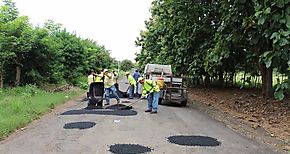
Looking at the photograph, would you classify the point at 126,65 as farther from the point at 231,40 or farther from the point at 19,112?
the point at 19,112

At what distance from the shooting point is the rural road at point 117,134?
8945 mm

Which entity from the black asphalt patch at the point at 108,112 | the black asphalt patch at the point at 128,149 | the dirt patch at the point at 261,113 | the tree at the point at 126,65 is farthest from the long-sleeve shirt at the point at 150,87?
the tree at the point at 126,65

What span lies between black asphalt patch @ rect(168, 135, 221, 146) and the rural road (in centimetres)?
18

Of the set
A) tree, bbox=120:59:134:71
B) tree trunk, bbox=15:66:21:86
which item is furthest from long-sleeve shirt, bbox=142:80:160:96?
tree, bbox=120:59:134:71

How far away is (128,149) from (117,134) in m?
1.91

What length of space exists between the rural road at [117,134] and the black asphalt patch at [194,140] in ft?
0.60

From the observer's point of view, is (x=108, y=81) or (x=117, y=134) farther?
(x=108, y=81)

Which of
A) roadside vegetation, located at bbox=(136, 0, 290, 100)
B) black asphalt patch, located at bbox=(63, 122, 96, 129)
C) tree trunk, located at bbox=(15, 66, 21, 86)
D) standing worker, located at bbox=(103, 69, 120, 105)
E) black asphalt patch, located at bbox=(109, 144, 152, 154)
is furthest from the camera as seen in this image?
tree trunk, located at bbox=(15, 66, 21, 86)

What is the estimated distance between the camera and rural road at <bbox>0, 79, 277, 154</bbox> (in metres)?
8.95

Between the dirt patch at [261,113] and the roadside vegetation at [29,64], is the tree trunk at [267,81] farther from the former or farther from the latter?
the roadside vegetation at [29,64]

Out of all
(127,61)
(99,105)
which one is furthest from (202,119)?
(127,61)

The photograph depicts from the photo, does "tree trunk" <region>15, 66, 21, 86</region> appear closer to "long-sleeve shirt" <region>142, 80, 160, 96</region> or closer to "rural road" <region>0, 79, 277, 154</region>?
"rural road" <region>0, 79, 277, 154</region>

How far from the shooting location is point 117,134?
35.2ft

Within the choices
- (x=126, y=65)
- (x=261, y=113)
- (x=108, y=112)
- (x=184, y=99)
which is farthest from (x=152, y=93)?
(x=126, y=65)
